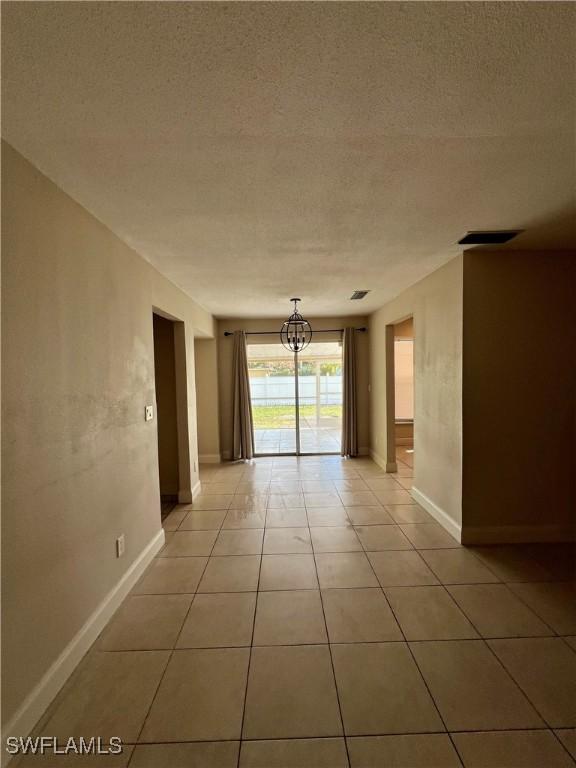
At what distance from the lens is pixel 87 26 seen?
93 cm

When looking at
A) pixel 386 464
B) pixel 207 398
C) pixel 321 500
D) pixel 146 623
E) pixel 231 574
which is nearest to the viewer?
pixel 146 623

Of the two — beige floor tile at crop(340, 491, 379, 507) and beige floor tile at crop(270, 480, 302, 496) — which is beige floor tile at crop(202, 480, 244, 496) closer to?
beige floor tile at crop(270, 480, 302, 496)

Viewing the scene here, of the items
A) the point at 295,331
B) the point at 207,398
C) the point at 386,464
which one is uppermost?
the point at 295,331

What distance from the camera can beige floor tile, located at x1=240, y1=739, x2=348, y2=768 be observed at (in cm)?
135

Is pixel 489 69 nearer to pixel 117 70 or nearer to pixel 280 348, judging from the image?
pixel 117 70

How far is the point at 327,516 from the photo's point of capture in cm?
365

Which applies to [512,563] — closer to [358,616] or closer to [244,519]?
[358,616]

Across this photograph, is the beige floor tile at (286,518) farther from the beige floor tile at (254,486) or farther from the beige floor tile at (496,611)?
the beige floor tile at (496,611)

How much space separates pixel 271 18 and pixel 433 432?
3.37 metres

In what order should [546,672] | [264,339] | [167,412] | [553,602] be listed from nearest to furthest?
[546,672]
[553,602]
[167,412]
[264,339]

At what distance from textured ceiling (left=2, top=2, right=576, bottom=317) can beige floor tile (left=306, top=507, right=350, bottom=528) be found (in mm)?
2651

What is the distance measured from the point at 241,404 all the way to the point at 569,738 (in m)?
5.15

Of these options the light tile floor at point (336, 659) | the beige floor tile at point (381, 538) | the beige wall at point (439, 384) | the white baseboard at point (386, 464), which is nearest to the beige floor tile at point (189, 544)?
the light tile floor at point (336, 659)

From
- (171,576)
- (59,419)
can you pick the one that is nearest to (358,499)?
(171,576)
